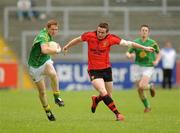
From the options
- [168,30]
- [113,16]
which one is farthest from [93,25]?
[168,30]

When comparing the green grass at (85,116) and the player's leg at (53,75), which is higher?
the player's leg at (53,75)

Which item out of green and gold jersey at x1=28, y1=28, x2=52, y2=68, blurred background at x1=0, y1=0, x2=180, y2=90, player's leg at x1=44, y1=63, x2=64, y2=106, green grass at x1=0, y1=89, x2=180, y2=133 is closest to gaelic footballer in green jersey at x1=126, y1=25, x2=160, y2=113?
green grass at x1=0, y1=89, x2=180, y2=133

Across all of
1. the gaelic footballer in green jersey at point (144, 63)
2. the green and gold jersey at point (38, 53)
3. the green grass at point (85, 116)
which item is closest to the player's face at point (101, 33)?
the green and gold jersey at point (38, 53)

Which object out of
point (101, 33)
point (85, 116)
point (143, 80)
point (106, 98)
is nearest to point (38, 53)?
point (101, 33)

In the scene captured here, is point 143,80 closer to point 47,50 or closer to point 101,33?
point 101,33

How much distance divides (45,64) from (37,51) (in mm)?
448

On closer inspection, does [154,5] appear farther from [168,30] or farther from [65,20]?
[65,20]

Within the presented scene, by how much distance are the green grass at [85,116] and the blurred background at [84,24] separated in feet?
17.5

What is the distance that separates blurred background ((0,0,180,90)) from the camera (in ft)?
122

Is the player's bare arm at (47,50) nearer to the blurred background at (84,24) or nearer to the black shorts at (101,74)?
the black shorts at (101,74)

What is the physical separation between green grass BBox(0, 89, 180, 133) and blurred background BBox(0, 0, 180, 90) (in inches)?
209

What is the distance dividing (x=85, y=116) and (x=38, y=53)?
288cm

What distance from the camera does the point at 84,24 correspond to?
1545 inches

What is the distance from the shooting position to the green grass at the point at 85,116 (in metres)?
16.0
